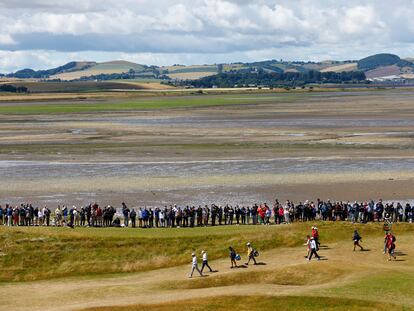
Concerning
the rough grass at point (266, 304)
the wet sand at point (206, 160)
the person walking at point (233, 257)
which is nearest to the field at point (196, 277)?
the rough grass at point (266, 304)

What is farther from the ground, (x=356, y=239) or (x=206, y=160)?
(x=356, y=239)

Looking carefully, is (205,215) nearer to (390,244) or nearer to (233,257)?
(233,257)

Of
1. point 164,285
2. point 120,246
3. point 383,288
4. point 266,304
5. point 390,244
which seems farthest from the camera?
point 120,246

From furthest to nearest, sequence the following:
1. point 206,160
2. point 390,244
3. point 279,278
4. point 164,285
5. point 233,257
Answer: point 206,160 < point 233,257 < point 390,244 < point 164,285 < point 279,278

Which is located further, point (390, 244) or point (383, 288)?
point (390, 244)

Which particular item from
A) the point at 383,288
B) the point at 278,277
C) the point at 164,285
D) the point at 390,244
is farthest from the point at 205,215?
the point at 383,288

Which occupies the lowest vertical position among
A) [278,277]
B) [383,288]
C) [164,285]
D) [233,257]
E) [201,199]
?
[164,285]

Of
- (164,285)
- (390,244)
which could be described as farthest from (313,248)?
(164,285)
